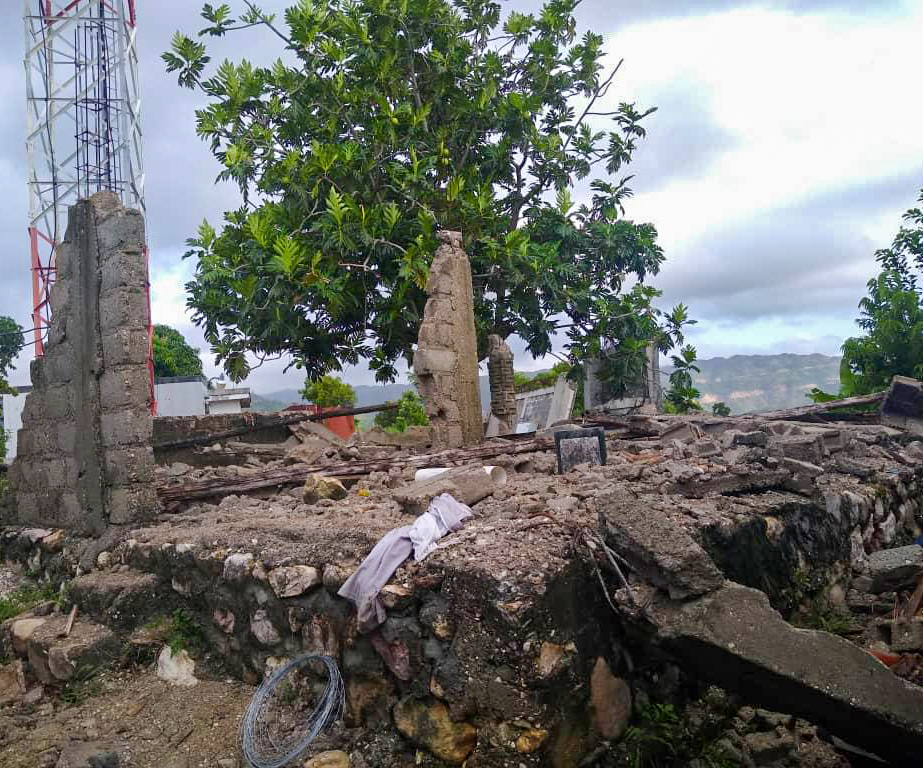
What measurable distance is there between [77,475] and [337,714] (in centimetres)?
358

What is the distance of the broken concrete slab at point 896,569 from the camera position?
472cm

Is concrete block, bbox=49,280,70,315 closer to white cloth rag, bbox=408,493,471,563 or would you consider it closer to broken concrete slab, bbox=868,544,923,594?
white cloth rag, bbox=408,493,471,563

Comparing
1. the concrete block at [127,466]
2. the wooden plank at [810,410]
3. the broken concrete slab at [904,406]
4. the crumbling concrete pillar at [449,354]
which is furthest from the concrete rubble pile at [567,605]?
the broken concrete slab at [904,406]

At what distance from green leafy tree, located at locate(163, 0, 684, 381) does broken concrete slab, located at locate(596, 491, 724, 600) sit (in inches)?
366

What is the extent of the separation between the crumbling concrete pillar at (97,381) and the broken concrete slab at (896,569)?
5285 millimetres

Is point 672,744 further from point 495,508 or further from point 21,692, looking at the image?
point 21,692

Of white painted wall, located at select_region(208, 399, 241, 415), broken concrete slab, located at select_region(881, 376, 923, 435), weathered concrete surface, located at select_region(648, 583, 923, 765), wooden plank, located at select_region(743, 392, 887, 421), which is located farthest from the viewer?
white painted wall, located at select_region(208, 399, 241, 415)

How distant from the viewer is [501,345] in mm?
12805

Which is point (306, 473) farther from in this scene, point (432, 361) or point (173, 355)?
point (173, 355)

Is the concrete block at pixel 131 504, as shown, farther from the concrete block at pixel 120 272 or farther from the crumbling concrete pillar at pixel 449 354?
the crumbling concrete pillar at pixel 449 354

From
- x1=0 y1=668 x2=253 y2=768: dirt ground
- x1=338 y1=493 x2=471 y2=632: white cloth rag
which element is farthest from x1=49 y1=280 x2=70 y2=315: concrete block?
x1=338 y1=493 x2=471 y2=632: white cloth rag

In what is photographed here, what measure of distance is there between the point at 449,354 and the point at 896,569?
6.14 meters

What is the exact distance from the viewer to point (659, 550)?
3209 mm

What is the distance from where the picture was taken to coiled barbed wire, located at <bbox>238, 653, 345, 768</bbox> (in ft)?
11.5
